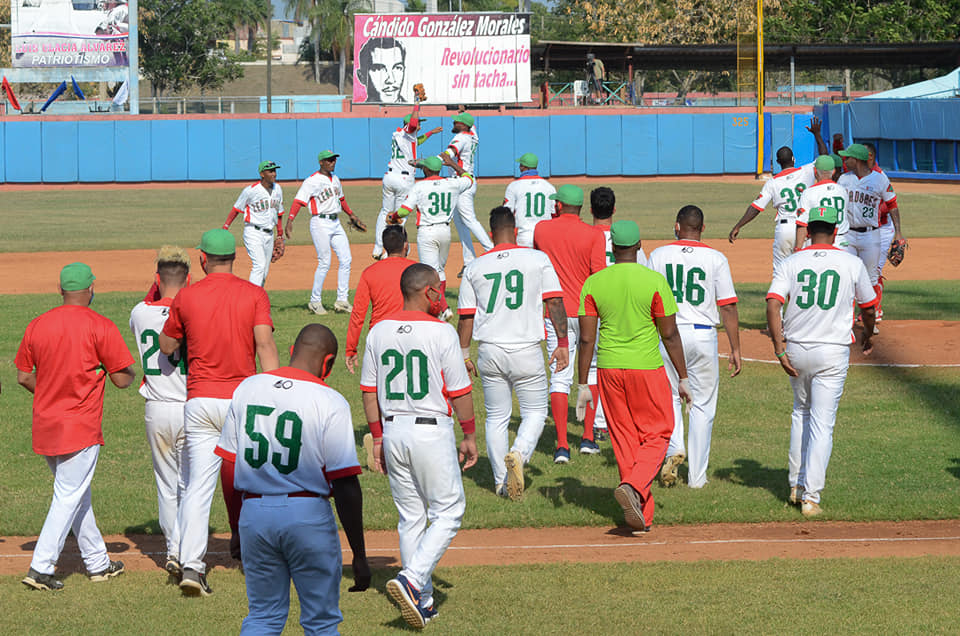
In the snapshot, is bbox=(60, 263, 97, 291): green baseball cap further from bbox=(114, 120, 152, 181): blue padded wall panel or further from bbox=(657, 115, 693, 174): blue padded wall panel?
bbox=(657, 115, 693, 174): blue padded wall panel

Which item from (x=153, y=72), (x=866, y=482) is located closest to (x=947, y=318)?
(x=866, y=482)

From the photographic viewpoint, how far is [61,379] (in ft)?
23.3

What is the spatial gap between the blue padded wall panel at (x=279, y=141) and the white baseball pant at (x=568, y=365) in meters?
40.0

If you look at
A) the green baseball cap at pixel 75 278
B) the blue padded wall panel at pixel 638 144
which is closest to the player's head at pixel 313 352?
the green baseball cap at pixel 75 278

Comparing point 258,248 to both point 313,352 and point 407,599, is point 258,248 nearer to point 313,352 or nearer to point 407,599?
point 407,599

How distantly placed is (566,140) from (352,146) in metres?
9.95

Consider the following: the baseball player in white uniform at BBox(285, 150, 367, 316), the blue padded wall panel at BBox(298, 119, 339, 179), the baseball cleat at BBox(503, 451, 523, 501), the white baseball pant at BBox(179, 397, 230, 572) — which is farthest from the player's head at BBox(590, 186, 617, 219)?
the blue padded wall panel at BBox(298, 119, 339, 179)

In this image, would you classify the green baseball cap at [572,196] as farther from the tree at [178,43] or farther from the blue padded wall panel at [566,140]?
the tree at [178,43]

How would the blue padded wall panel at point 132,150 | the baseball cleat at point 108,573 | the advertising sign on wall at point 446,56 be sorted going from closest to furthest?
1. the baseball cleat at point 108,573
2. the blue padded wall panel at point 132,150
3. the advertising sign on wall at point 446,56

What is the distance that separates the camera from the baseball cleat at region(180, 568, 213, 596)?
6.86m

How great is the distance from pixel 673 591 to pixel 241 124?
45404mm

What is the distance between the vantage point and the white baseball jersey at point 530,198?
48.6ft

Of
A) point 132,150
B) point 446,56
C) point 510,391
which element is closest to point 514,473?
point 510,391

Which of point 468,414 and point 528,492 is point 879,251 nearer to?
point 528,492
